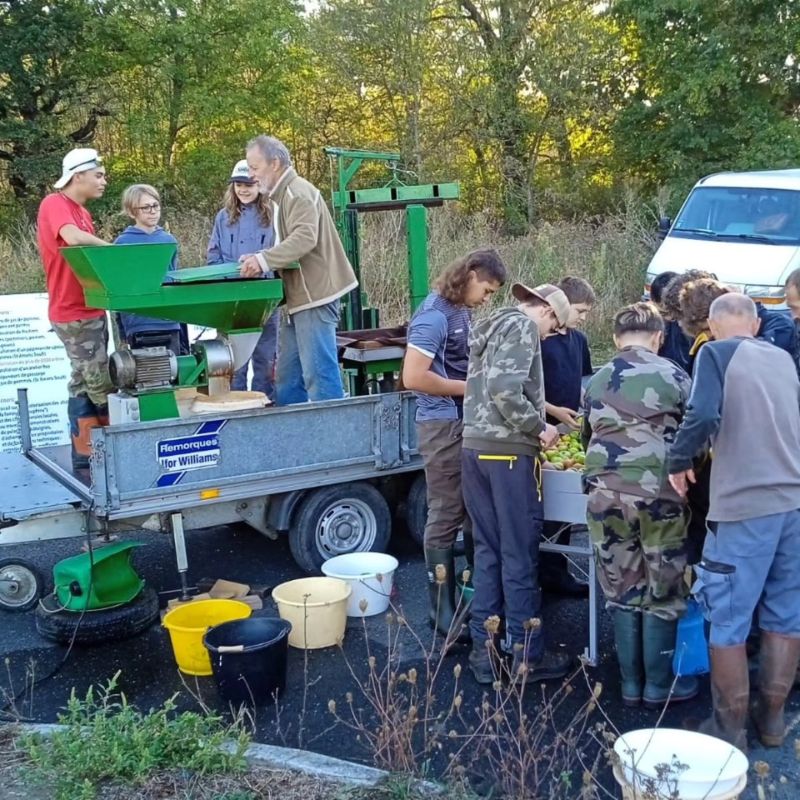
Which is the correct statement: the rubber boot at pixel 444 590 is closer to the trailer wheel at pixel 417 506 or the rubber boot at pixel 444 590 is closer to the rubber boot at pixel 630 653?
the rubber boot at pixel 630 653

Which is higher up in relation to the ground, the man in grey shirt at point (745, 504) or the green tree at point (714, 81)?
the green tree at point (714, 81)

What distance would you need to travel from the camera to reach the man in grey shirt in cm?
384

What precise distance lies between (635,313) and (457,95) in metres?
17.6

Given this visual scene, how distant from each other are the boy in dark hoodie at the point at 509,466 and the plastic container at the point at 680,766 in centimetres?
108

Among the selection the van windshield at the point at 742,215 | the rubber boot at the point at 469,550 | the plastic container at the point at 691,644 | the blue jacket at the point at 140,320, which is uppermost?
the van windshield at the point at 742,215

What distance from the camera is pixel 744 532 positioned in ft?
12.8

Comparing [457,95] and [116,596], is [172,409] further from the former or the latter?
[457,95]

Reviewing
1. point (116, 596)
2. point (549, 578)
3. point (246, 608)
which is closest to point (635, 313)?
point (549, 578)

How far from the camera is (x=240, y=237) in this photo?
281 inches

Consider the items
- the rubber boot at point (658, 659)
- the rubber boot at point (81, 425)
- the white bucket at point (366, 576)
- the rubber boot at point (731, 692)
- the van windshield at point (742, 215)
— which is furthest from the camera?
the van windshield at point (742, 215)

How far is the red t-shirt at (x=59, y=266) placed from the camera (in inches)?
233

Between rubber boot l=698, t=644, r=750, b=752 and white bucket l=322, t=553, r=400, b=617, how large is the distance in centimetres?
190

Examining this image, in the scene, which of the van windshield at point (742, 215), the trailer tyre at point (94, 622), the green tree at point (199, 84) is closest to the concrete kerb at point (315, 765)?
the trailer tyre at point (94, 622)

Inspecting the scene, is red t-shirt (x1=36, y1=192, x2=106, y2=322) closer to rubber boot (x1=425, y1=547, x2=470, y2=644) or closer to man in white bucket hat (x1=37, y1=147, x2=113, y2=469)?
man in white bucket hat (x1=37, y1=147, x2=113, y2=469)
